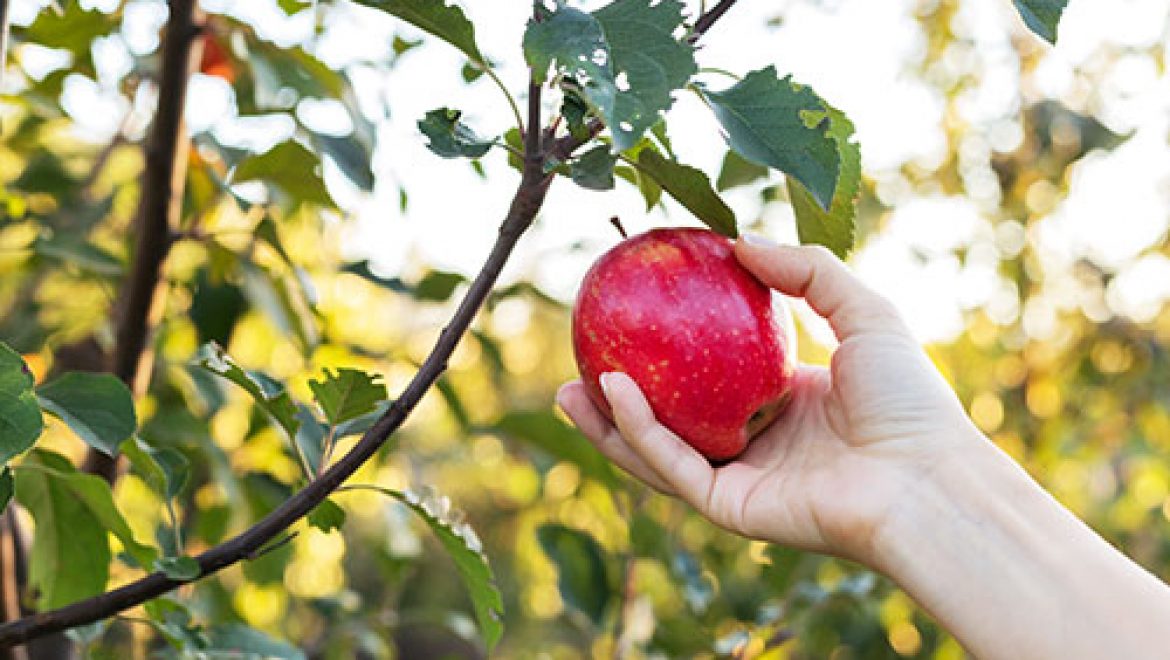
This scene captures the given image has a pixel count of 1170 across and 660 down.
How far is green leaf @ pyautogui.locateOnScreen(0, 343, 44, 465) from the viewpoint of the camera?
2.46ft

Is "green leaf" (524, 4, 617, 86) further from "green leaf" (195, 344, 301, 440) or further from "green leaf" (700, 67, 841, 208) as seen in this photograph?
"green leaf" (195, 344, 301, 440)

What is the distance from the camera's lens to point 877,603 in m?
2.04

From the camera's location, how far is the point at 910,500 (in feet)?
3.36

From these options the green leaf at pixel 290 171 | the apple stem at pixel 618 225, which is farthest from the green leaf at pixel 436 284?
the apple stem at pixel 618 225

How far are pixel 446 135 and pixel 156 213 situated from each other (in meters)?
0.54

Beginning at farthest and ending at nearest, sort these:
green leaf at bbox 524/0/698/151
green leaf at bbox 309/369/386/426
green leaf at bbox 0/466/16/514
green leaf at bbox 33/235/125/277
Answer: green leaf at bbox 33/235/125/277, green leaf at bbox 309/369/386/426, green leaf at bbox 0/466/16/514, green leaf at bbox 524/0/698/151

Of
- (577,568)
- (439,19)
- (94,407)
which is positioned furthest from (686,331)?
(577,568)

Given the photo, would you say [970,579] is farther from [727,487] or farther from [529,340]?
Answer: [529,340]

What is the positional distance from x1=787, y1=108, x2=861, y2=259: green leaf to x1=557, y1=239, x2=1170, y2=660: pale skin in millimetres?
18

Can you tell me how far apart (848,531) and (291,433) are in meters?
0.45

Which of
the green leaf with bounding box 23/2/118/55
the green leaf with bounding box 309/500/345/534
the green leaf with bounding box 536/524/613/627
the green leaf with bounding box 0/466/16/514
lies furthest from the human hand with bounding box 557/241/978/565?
the green leaf with bounding box 23/2/118/55

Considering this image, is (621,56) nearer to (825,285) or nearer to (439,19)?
(439,19)

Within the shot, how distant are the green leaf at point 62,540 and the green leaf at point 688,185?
565mm

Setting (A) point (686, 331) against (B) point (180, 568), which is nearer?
(B) point (180, 568)
